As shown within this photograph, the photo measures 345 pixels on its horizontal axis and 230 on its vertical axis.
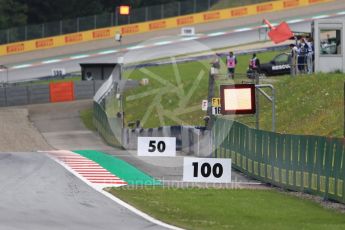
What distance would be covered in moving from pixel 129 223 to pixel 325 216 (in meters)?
4.25

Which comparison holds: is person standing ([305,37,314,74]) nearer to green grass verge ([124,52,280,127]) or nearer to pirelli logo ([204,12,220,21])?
green grass verge ([124,52,280,127])

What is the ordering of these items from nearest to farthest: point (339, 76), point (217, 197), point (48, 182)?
point (217, 197), point (48, 182), point (339, 76)

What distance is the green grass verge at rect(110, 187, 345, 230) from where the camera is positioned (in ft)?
55.7

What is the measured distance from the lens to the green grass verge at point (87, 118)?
50.8 metres

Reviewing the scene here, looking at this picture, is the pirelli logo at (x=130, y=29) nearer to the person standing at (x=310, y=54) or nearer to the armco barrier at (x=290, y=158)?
the person standing at (x=310, y=54)

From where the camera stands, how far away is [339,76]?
1538 inches

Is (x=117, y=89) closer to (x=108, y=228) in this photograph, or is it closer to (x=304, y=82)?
(x=304, y=82)

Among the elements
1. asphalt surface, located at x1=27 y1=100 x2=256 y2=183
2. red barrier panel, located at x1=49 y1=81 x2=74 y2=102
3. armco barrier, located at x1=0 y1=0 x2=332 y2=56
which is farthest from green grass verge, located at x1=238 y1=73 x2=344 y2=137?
armco barrier, located at x1=0 y1=0 x2=332 y2=56

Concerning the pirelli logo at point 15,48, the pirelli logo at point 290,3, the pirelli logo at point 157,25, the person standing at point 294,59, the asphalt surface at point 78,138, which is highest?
the pirelli logo at point 290,3

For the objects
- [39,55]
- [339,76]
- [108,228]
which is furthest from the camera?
[39,55]

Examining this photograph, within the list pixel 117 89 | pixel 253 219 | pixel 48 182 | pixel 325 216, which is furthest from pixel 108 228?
pixel 117 89

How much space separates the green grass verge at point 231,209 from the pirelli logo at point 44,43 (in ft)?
169

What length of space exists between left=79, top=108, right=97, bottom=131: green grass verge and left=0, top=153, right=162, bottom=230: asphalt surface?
23547mm

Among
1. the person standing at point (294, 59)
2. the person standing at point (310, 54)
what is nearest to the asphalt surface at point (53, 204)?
the person standing at point (310, 54)
